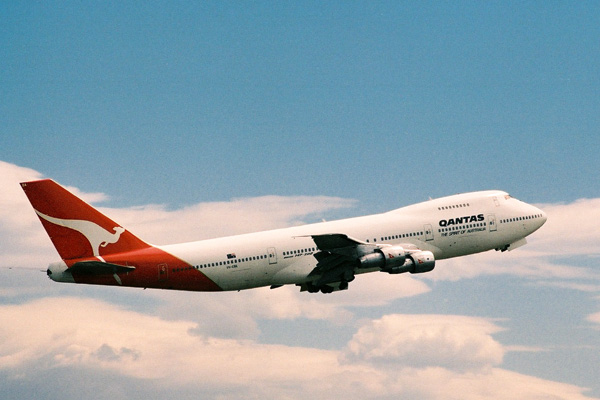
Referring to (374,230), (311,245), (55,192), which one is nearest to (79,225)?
(55,192)

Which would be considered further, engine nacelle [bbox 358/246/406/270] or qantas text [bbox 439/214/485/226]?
qantas text [bbox 439/214/485/226]

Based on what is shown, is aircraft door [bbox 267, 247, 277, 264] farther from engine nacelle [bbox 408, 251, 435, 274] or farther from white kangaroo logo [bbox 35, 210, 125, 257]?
white kangaroo logo [bbox 35, 210, 125, 257]

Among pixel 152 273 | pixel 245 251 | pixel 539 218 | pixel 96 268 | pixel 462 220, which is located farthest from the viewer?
pixel 539 218

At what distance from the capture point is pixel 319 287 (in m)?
65.8

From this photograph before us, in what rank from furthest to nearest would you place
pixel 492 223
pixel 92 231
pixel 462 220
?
1. pixel 492 223
2. pixel 462 220
3. pixel 92 231

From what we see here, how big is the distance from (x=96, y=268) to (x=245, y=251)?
35.9 feet

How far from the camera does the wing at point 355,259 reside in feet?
200

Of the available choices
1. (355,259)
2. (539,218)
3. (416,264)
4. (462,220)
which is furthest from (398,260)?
(539,218)

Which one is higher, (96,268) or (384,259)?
(96,268)

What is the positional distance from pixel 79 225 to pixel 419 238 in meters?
26.2

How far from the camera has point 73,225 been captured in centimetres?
6088

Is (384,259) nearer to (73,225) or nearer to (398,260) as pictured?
(398,260)

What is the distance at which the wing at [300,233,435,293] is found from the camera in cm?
6094

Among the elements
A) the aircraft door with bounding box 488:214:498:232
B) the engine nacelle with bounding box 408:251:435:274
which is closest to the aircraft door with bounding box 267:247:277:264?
the engine nacelle with bounding box 408:251:435:274
